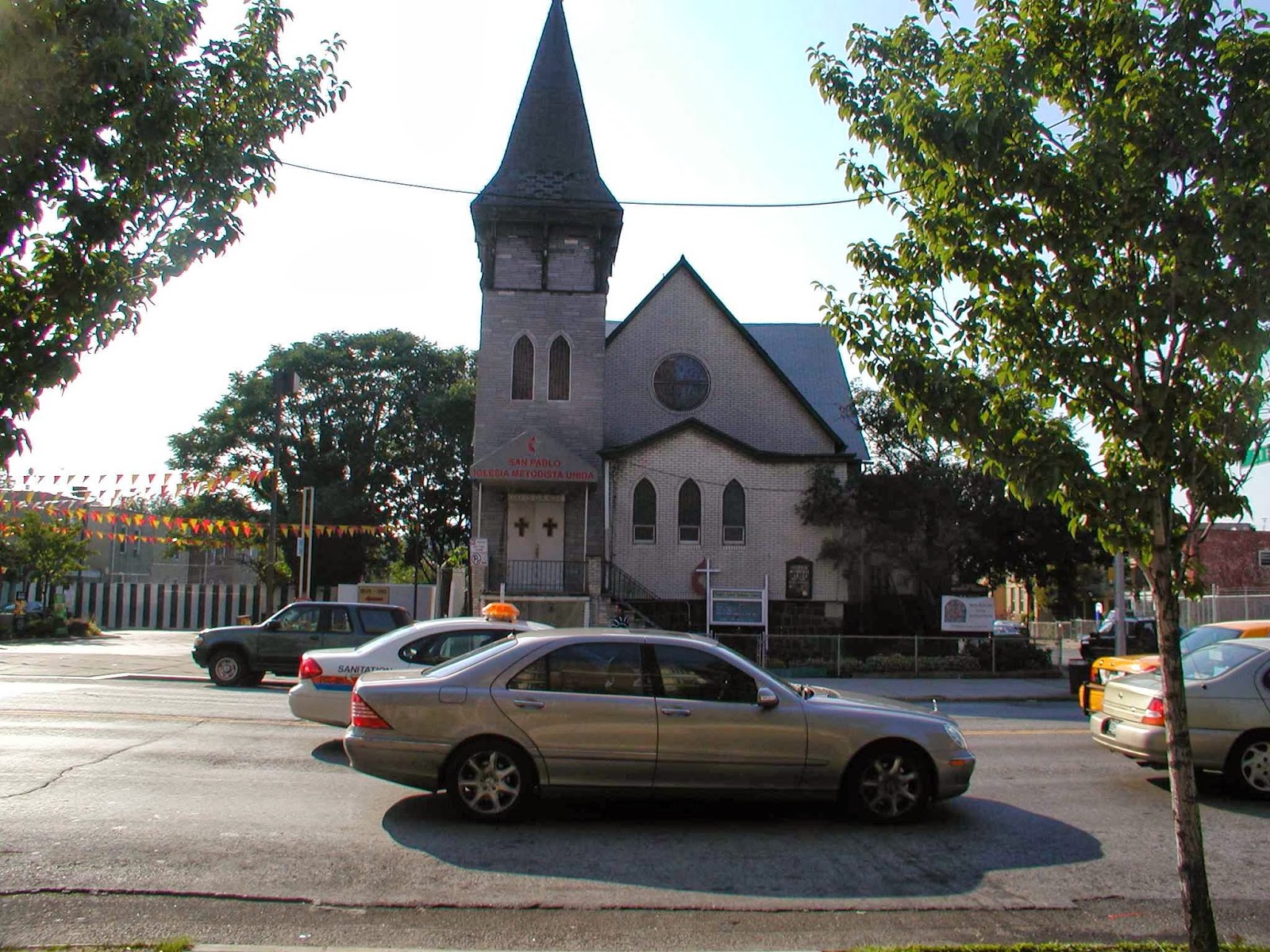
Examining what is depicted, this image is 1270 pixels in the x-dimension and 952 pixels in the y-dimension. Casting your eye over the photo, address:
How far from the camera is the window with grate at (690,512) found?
1187 inches

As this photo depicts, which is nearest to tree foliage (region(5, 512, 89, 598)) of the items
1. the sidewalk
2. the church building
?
the sidewalk

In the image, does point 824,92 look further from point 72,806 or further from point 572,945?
point 72,806

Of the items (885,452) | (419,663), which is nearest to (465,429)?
(885,452)

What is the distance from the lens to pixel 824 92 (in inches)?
252

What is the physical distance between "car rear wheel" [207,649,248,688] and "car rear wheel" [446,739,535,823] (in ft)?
38.3

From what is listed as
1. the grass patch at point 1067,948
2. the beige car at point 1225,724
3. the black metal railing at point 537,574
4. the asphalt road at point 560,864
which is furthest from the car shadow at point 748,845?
the black metal railing at point 537,574

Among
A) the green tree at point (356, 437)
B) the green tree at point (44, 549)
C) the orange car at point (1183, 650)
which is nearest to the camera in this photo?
the orange car at point (1183, 650)

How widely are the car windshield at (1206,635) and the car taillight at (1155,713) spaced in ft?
12.6

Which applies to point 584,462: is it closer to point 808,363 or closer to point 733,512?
point 733,512

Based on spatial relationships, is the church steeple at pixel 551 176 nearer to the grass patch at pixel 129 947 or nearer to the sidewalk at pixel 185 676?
the sidewalk at pixel 185 676

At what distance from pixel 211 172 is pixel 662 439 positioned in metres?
24.4

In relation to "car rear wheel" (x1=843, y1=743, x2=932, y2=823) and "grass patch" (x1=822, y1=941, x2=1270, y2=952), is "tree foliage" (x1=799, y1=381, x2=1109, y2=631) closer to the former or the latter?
"car rear wheel" (x1=843, y1=743, x2=932, y2=823)

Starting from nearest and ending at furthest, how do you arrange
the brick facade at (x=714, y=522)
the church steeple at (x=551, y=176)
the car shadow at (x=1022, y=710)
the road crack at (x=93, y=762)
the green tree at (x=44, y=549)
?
the road crack at (x=93, y=762) → the car shadow at (x=1022, y=710) → the brick facade at (x=714, y=522) → the church steeple at (x=551, y=176) → the green tree at (x=44, y=549)

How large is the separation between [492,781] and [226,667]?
12.0m
